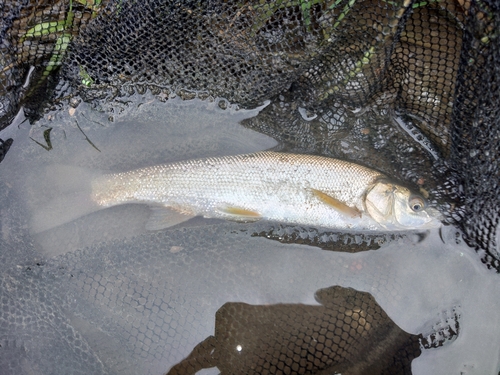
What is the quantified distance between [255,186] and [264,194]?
3.0 inches

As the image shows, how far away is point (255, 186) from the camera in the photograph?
7.56ft

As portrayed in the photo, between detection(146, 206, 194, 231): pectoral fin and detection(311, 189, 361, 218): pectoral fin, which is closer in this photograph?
detection(311, 189, 361, 218): pectoral fin

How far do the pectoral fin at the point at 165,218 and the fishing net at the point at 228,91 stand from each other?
0.12 metres

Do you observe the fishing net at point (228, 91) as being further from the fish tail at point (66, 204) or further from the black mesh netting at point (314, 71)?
the fish tail at point (66, 204)

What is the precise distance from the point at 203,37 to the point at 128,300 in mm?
1698

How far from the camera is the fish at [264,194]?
2281mm

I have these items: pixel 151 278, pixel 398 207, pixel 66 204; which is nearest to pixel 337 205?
pixel 398 207

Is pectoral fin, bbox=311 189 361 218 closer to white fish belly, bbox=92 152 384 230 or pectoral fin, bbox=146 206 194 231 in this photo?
white fish belly, bbox=92 152 384 230

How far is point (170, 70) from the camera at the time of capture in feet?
7.72

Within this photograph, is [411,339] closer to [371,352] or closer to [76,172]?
[371,352]

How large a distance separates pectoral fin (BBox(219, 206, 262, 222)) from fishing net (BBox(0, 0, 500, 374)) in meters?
0.14

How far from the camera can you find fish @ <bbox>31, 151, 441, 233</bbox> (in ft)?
7.48

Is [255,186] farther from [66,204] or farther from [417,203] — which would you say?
[66,204]

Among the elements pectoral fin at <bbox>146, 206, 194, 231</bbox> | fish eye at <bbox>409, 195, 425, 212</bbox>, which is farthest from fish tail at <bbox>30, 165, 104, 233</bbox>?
fish eye at <bbox>409, 195, 425, 212</bbox>
